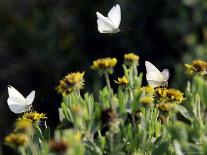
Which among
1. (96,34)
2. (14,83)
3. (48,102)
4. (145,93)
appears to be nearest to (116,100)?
(145,93)

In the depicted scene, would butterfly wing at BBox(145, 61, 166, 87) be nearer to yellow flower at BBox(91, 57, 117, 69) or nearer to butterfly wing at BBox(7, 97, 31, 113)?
yellow flower at BBox(91, 57, 117, 69)

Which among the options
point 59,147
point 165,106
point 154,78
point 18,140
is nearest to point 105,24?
point 154,78

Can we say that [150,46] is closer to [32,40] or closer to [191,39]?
[191,39]

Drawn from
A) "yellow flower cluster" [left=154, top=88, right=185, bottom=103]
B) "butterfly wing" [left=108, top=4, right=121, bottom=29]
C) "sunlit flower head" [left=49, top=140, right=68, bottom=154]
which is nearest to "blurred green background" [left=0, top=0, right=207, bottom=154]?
"butterfly wing" [left=108, top=4, right=121, bottom=29]

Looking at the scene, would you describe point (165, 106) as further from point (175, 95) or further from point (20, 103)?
point (20, 103)

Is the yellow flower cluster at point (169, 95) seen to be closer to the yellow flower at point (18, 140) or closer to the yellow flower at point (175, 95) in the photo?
the yellow flower at point (175, 95)

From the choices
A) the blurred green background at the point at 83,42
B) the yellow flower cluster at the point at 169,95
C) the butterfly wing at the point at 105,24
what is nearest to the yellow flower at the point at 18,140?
the yellow flower cluster at the point at 169,95
